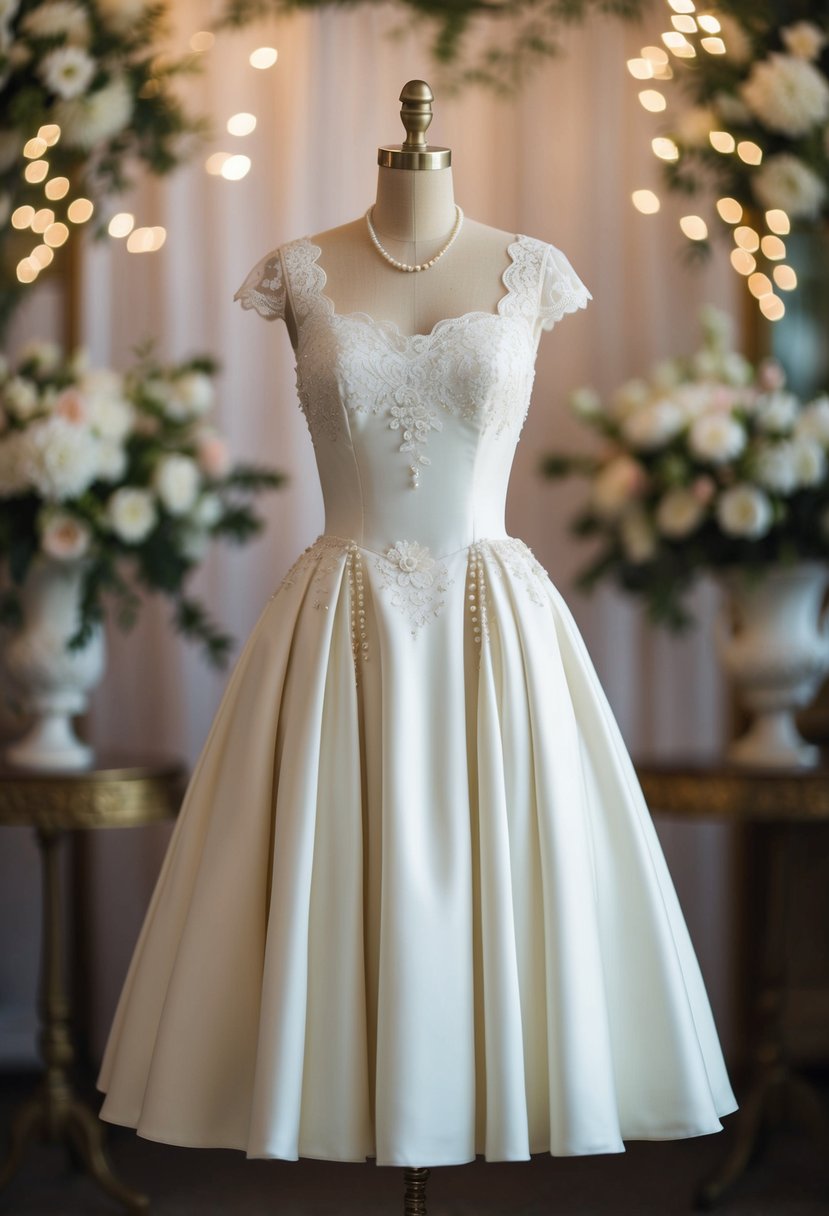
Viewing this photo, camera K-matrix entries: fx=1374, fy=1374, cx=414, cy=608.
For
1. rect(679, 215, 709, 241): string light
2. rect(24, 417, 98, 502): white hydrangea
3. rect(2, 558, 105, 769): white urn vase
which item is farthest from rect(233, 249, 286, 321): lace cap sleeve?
rect(679, 215, 709, 241): string light

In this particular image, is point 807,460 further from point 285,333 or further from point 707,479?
point 285,333

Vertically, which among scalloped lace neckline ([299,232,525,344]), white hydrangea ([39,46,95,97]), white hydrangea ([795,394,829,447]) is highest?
white hydrangea ([39,46,95,97])

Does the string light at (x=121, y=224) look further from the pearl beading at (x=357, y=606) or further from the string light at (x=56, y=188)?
the pearl beading at (x=357, y=606)

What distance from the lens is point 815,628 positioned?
293 cm

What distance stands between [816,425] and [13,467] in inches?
62.6

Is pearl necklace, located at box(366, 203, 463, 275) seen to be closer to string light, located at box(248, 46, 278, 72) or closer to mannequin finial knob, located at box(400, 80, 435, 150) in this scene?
mannequin finial knob, located at box(400, 80, 435, 150)

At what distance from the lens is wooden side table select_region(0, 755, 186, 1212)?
8.75 ft

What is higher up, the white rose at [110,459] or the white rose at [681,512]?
the white rose at [110,459]

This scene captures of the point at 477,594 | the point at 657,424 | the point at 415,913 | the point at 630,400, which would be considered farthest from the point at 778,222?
the point at 415,913

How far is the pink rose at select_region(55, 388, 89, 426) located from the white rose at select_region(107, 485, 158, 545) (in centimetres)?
16

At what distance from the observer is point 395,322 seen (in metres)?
1.80

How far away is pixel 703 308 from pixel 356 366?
74.8 inches

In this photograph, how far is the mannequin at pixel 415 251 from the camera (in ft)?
5.93

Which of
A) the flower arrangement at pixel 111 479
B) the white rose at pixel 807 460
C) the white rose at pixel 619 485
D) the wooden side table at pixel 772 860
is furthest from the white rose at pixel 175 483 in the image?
the white rose at pixel 807 460
